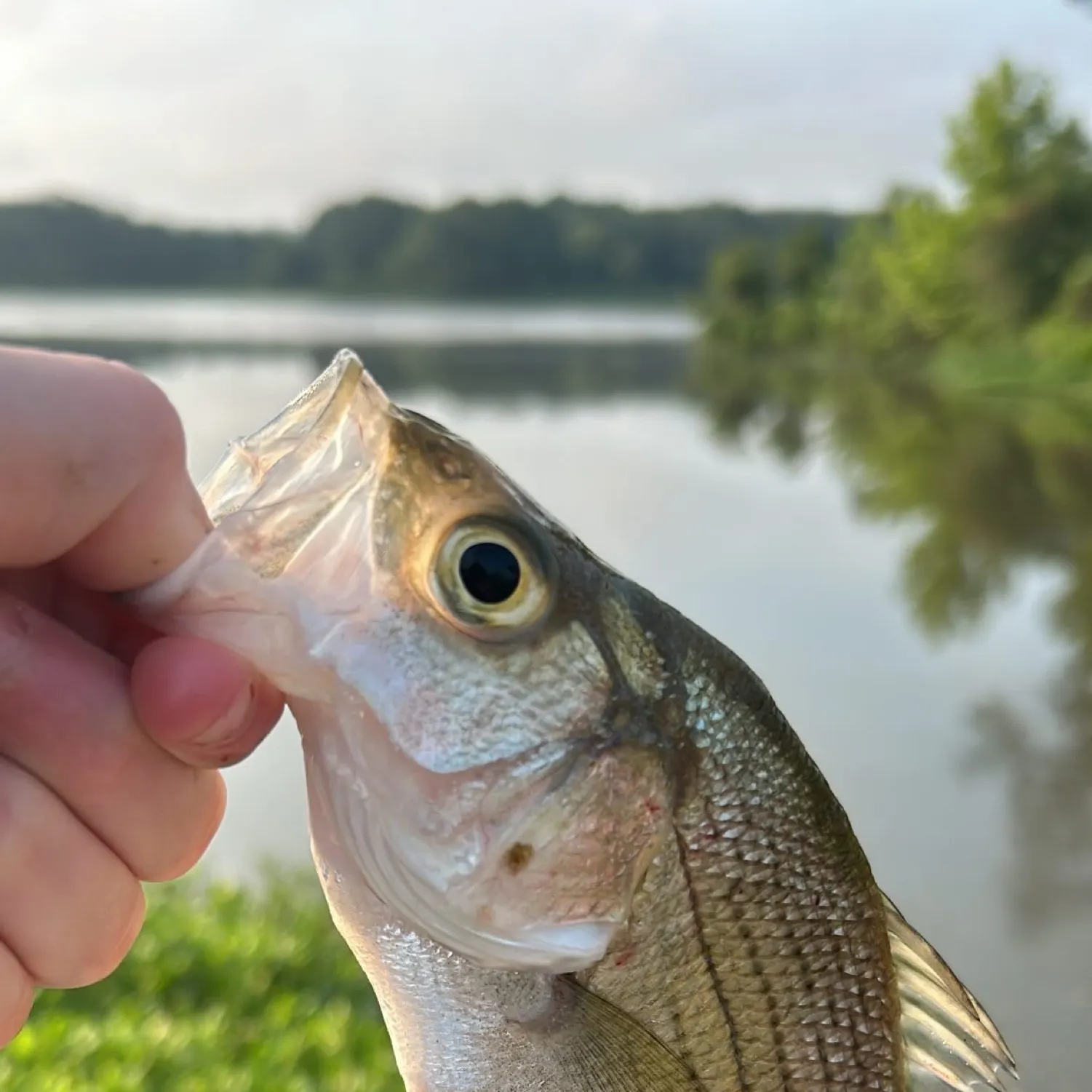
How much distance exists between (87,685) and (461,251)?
3387 inches

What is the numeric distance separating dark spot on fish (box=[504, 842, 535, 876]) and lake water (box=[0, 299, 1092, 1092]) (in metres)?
4.81

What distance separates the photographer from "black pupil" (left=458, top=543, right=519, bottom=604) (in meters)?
1.37

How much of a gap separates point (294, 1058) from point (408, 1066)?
8.30ft

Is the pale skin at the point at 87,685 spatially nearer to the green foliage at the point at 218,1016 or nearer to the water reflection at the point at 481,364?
the green foliage at the point at 218,1016

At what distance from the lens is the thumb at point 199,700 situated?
1316 millimetres

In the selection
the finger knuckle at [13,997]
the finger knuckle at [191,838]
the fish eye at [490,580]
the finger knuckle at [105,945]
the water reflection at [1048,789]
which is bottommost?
the finger knuckle at [13,997]

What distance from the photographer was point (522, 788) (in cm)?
139

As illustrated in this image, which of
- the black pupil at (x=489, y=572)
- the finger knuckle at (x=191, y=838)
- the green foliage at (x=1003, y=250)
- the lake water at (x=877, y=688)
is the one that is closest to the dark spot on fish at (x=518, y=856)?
the black pupil at (x=489, y=572)

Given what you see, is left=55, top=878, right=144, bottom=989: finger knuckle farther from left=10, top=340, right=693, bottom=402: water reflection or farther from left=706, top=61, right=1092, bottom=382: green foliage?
left=706, top=61, right=1092, bottom=382: green foliage

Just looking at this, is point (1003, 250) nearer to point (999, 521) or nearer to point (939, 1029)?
point (999, 521)

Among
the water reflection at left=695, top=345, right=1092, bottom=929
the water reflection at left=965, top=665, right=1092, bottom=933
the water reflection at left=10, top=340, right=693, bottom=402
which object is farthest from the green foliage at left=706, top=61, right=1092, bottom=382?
the water reflection at left=965, top=665, right=1092, bottom=933

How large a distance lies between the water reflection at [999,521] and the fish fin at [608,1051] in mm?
5696

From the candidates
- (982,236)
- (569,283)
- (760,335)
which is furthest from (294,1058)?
(569,283)

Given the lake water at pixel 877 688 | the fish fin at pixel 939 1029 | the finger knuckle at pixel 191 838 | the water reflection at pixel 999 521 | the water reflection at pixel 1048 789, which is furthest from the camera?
the water reflection at pixel 999 521
